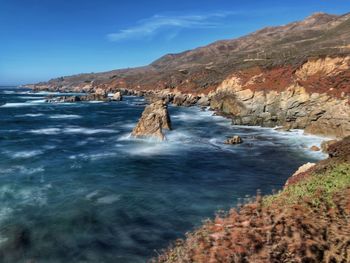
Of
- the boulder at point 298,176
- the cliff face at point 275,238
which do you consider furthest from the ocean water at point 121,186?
the cliff face at point 275,238

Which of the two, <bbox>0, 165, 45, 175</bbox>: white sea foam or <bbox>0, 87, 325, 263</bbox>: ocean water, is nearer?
<bbox>0, 87, 325, 263</bbox>: ocean water

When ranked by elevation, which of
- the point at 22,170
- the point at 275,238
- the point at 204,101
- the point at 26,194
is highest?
the point at 275,238

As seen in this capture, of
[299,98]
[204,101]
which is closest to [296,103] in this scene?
[299,98]

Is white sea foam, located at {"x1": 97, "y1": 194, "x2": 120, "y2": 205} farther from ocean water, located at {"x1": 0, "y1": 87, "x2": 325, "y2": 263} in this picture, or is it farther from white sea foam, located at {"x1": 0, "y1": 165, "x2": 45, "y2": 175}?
white sea foam, located at {"x1": 0, "y1": 165, "x2": 45, "y2": 175}

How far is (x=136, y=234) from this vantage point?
17656 millimetres

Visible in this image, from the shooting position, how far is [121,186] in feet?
83.3

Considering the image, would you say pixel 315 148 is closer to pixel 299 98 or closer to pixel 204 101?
pixel 299 98

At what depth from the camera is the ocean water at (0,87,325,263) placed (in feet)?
55.4

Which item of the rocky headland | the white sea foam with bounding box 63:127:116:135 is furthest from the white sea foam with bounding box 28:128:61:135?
the rocky headland

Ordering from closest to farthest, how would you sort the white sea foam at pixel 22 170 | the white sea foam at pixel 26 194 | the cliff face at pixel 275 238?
the cliff face at pixel 275 238, the white sea foam at pixel 26 194, the white sea foam at pixel 22 170

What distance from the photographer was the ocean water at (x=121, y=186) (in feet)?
55.4

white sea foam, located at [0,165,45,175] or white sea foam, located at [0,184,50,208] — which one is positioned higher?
white sea foam, located at [0,165,45,175]

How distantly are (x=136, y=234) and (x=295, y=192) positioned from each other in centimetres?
941

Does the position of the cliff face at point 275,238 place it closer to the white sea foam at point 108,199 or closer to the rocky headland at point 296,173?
the rocky headland at point 296,173
